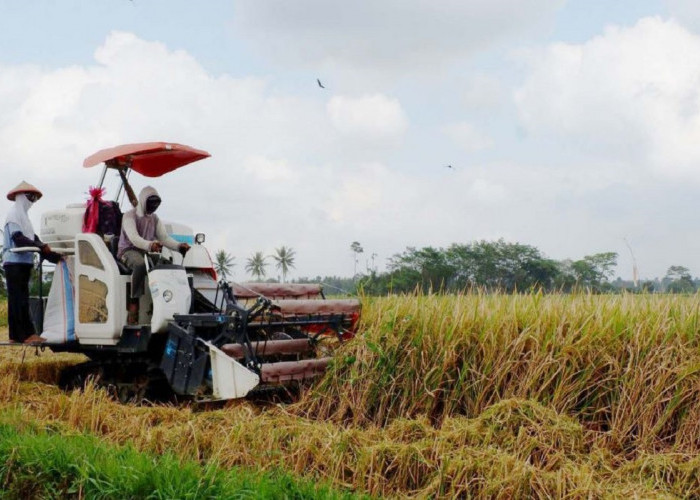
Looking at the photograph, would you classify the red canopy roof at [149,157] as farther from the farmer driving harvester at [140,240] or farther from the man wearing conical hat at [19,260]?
the man wearing conical hat at [19,260]

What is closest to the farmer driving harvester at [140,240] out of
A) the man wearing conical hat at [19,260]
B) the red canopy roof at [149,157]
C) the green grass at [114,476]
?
the red canopy roof at [149,157]

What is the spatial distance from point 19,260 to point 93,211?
112 cm

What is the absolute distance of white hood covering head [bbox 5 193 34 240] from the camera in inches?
352

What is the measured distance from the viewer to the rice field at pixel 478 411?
5039 mm

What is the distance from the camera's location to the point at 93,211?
8.91 metres

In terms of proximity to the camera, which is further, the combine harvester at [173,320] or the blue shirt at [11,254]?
the blue shirt at [11,254]

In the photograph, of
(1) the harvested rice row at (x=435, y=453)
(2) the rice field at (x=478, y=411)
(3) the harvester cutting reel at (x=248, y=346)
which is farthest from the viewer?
(3) the harvester cutting reel at (x=248, y=346)

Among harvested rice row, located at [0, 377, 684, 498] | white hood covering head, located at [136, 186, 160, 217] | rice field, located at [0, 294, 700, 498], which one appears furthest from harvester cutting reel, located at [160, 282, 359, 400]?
white hood covering head, located at [136, 186, 160, 217]

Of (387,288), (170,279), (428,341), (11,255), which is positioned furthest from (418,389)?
(11,255)

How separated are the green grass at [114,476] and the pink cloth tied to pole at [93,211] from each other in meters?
3.44

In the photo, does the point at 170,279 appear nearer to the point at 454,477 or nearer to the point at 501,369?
the point at 501,369

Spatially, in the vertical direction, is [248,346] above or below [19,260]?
below

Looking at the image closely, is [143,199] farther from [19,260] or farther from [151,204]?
[19,260]

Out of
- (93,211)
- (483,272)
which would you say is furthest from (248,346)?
(483,272)
